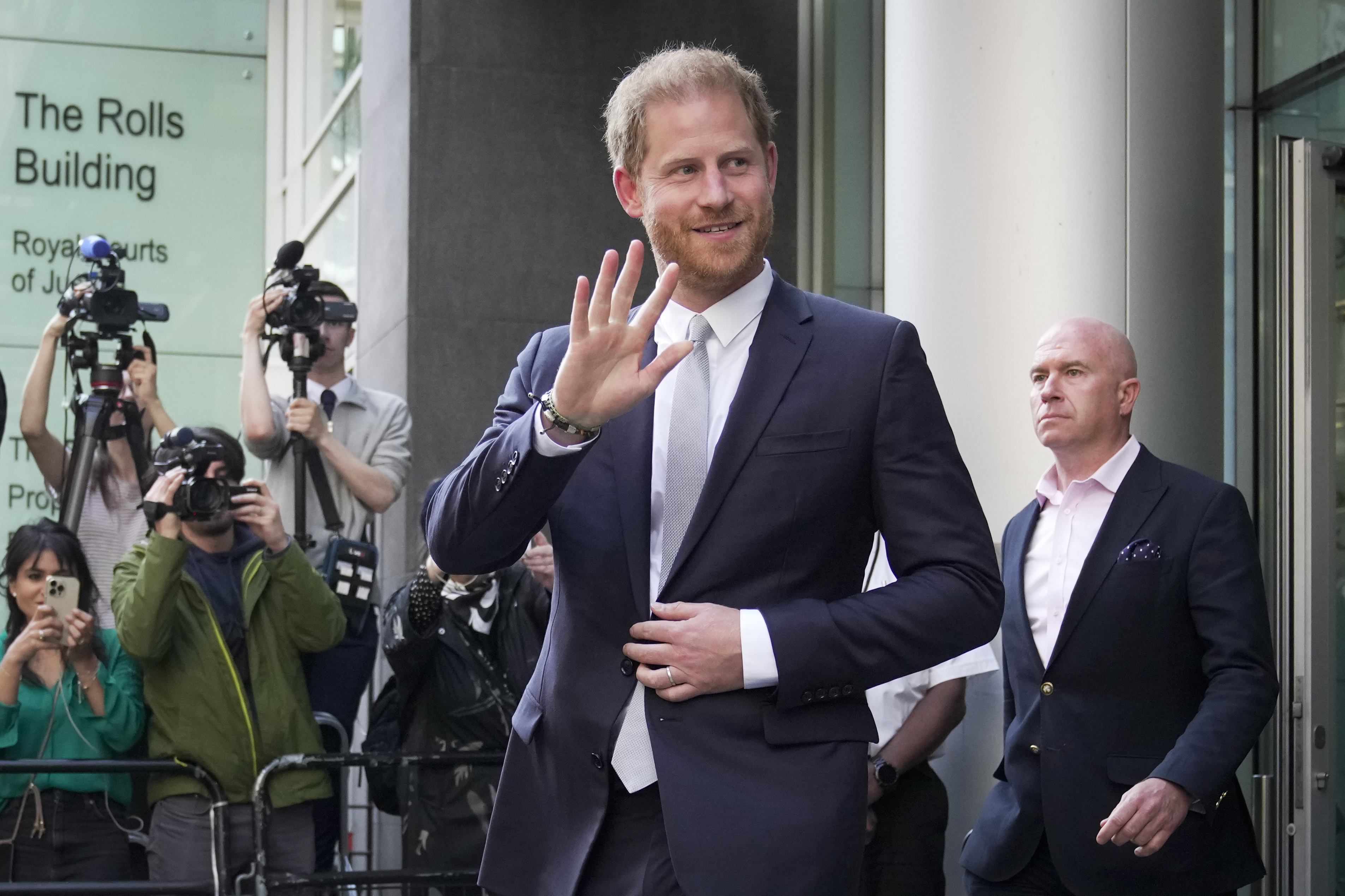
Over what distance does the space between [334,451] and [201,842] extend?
1.61m

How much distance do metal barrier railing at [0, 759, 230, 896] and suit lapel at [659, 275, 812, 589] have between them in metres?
2.82

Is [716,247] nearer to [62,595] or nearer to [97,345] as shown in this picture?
[62,595]

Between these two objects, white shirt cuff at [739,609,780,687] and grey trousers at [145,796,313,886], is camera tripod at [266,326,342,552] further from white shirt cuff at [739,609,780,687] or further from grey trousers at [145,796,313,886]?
white shirt cuff at [739,609,780,687]

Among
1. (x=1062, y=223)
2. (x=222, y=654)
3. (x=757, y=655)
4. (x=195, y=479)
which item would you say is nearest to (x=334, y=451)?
(x=195, y=479)

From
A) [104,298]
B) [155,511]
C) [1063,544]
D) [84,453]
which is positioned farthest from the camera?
[104,298]

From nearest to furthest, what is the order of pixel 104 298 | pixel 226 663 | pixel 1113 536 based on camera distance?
pixel 1113 536, pixel 226 663, pixel 104 298

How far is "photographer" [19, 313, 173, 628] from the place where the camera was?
580 cm

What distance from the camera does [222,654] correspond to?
5047 millimetres

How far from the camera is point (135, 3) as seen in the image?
9.87 metres

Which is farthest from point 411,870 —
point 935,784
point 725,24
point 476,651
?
Answer: point 725,24

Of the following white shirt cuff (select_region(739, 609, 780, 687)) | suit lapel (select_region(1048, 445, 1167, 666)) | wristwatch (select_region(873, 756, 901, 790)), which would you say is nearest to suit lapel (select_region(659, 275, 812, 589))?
white shirt cuff (select_region(739, 609, 780, 687))

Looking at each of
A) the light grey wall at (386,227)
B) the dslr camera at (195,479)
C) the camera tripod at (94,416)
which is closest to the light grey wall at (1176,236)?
the dslr camera at (195,479)

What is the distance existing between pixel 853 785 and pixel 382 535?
6087 mm

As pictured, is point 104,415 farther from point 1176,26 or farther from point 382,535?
point 1176,26
